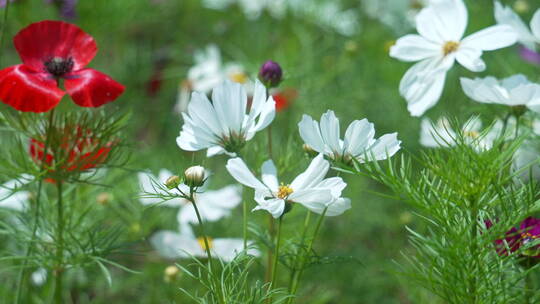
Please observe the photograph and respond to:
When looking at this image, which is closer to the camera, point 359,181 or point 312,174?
point 312,174

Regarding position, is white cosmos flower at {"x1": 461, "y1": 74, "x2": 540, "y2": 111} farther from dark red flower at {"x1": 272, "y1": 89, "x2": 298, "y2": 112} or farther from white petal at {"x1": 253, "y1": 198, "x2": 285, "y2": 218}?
dark red flower at {"x1": 272, "y1": 89, "x2": 298, "y2": 112}

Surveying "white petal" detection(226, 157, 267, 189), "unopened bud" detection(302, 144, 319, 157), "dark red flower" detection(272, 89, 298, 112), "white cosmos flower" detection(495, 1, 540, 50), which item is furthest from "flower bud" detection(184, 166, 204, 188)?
"dark red flower" detection(272, 89, 298, 112)

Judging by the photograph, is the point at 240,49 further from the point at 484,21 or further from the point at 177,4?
the point at 484,21

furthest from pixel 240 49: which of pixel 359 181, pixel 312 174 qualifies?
pixel 312 174

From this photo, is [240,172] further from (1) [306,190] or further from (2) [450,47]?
(2) [450,47]

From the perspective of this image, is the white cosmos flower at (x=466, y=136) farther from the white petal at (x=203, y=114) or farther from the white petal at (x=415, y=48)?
the white petal at (x=203, y=114)

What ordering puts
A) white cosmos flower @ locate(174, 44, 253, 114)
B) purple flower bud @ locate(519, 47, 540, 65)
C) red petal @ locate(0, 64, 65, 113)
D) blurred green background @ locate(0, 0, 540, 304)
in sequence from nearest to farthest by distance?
red petal @ locate(0, 64, 65, 113) < blurred green background @ locate(0, 0, 540, 304) < purple flower bud @ locate(519, 47, 540, 65) < white cosmos flower @ locate(174, 44, 253, 114)

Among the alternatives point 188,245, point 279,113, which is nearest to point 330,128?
point 188,245
